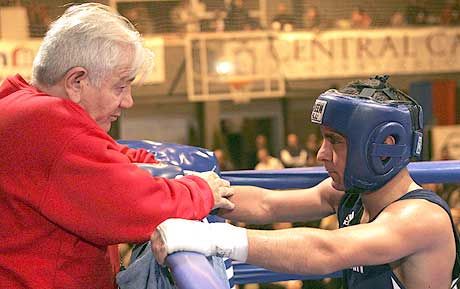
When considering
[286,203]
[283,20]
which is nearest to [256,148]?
[283,20]

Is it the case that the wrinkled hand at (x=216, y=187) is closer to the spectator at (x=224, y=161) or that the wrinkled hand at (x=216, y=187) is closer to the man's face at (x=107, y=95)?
the man's face at (x=107, y=95)

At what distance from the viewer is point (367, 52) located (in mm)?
10484

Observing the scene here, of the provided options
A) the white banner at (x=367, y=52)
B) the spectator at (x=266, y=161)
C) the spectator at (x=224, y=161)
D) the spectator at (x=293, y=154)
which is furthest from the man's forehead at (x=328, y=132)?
the white banner at (x=367, y=52)

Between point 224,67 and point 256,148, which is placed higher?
point 224,67

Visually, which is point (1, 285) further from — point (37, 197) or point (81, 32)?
point (81, 32)

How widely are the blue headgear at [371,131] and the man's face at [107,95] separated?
1.43 feet

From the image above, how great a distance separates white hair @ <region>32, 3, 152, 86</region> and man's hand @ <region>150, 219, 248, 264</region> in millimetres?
357

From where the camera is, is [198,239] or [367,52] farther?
[367,52]

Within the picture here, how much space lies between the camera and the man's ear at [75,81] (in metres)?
1.64

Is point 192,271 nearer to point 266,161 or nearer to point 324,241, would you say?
point 324,241

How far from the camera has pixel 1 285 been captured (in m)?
1.66

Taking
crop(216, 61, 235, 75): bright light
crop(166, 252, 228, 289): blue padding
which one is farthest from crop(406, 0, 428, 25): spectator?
crop(166, 252, 228, 289): blue padding

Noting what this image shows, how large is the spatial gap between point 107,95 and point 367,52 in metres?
9.05

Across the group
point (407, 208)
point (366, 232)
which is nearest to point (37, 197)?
point (366, 232)
